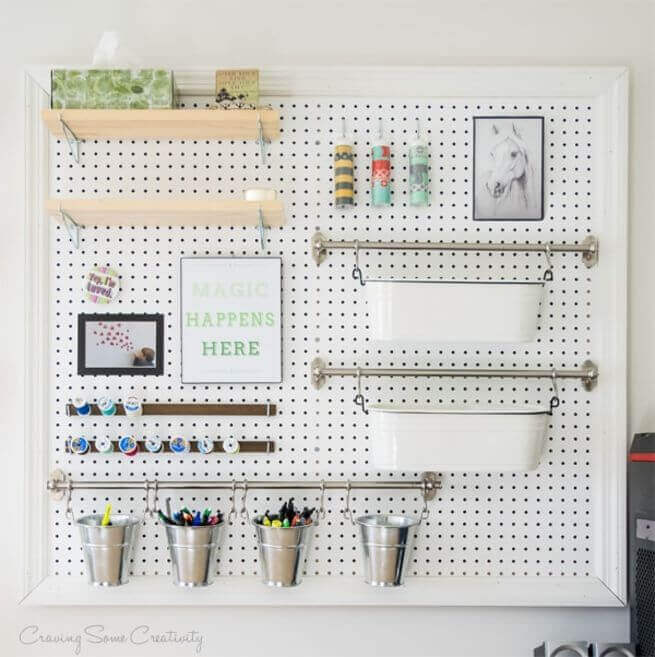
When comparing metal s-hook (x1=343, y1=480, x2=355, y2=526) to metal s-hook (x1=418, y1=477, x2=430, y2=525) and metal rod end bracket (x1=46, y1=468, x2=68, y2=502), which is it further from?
metal rod end bracket (x1=46, y1=468, x2=68, y2=502)

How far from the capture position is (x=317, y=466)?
1.77m

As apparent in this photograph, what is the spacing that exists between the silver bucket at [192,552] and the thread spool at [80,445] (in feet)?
0.80

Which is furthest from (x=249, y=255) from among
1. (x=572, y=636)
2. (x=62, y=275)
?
(x=572, y=636)

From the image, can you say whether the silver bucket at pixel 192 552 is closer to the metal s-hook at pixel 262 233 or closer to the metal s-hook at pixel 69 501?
the metal s-hook at pixel 69 501

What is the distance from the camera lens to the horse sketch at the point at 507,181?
1783 mm

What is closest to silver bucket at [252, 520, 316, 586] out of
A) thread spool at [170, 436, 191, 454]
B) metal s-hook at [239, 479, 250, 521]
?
metal s-hook at [239, 479, 250, 521]

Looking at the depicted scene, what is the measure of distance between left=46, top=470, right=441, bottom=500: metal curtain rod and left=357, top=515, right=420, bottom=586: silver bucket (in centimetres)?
9

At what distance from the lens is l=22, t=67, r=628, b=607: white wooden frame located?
5.74 ft

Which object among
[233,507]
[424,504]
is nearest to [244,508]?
[233,507]

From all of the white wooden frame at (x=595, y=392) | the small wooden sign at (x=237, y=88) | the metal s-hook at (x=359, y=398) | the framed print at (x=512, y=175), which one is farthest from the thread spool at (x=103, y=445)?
the framed print at (x=512, y=175)

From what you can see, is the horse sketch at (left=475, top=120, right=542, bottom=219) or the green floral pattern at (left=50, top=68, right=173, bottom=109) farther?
the horse sketch at (left=475, top=120, right=542, bottom=219)

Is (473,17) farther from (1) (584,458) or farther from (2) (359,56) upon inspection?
(1) (584,458)

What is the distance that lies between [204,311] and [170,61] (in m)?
0.55

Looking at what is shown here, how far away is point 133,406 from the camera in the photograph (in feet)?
5.67
